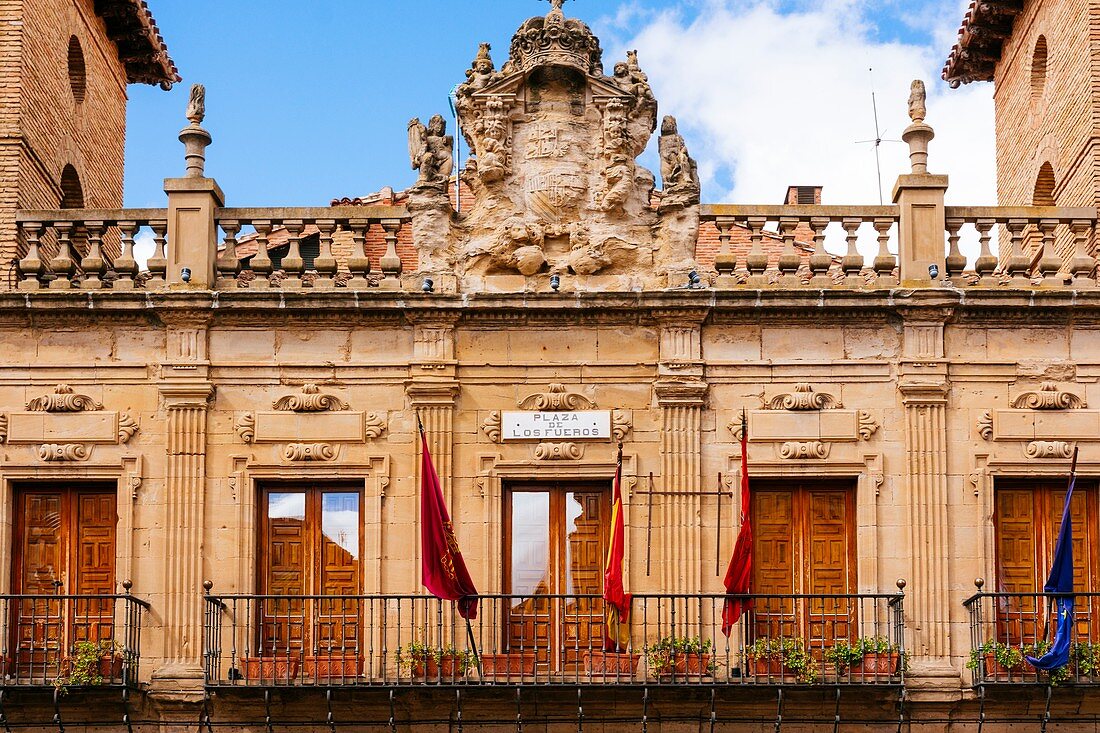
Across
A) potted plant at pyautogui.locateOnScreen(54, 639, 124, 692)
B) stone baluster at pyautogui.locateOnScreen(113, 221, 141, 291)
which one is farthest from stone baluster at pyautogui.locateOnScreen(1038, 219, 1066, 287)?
potted plant at pyautogui.locateOnScreen(54, 639, 124, 692)

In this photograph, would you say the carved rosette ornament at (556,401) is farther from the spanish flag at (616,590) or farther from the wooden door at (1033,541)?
the wooden door at (1033,541)

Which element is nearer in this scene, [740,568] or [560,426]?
[740,568]

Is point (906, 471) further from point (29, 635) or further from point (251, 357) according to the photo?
point (29, 635)

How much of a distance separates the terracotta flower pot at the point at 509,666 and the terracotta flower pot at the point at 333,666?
1.20 meters

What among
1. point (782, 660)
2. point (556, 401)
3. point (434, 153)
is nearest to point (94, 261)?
point (434, 153)

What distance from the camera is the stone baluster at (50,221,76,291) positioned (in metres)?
20.0

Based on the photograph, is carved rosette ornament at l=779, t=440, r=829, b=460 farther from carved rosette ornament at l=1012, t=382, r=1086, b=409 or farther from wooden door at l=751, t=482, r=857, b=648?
carved rosette ornament at l=1012, t=382, r=1086, b=409

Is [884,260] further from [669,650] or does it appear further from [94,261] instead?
[94,261]

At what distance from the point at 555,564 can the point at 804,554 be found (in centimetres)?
242

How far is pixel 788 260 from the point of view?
1984cm

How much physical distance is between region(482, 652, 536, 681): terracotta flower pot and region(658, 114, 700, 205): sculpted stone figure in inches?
188

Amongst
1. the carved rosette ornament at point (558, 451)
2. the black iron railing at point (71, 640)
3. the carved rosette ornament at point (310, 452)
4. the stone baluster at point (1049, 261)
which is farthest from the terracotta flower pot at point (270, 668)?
the stone baluster at point (1049, 261)

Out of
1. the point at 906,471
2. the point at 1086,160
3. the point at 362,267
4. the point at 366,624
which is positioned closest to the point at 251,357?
the point at 362,267

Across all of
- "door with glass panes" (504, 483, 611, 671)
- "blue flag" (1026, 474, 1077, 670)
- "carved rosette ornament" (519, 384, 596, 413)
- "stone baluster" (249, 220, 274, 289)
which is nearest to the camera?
"blue flag" (1026, 474, 1077, 670)
